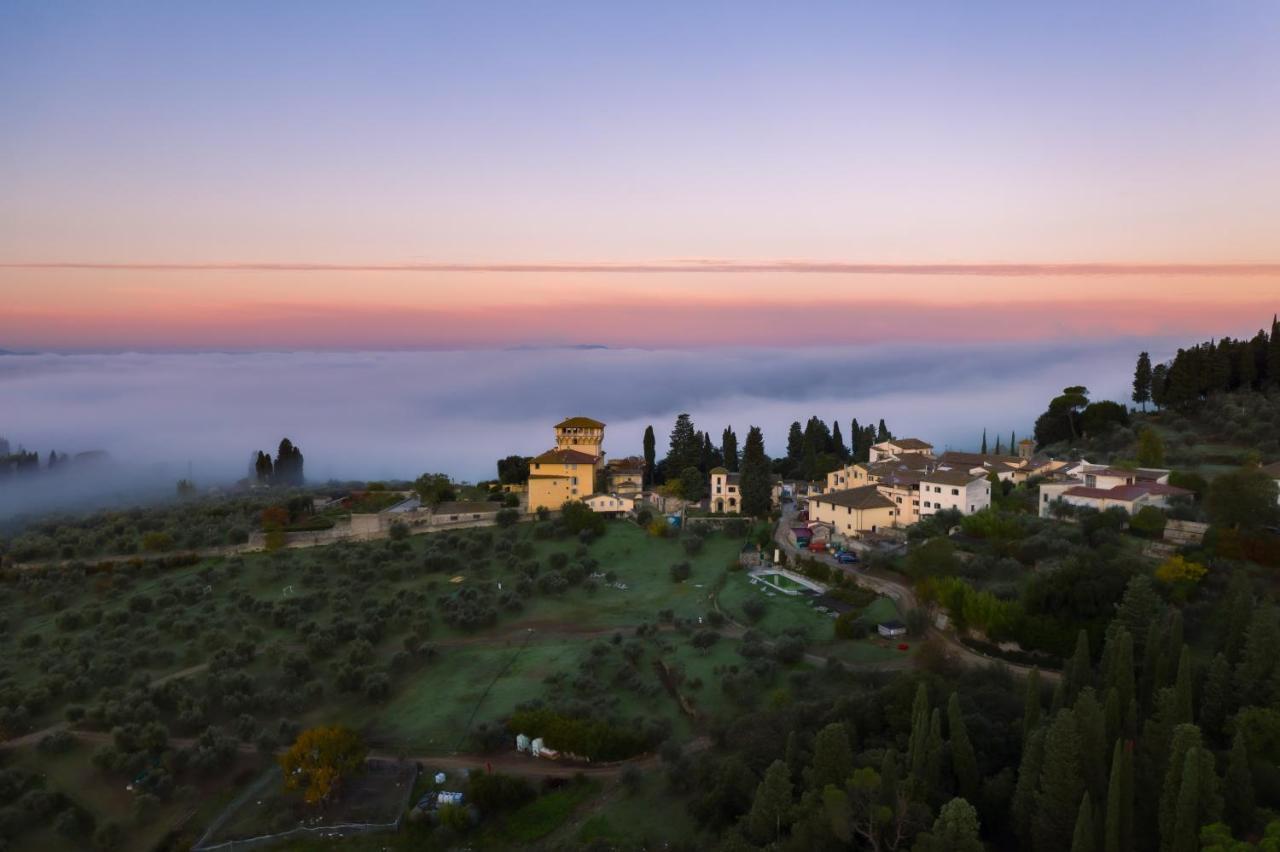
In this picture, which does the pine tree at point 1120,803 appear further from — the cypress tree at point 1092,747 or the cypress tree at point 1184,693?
the cypress tree at point 1184,693

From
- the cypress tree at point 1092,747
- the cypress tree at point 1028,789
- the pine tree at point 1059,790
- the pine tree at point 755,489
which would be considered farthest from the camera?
the pine tree at point 755,489

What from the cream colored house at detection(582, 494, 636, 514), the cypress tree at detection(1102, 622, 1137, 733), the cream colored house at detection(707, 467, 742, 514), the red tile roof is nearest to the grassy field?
the cypress tree at detection(1102, 622, 1137, 733)

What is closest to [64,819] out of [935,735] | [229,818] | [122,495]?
[229,818]

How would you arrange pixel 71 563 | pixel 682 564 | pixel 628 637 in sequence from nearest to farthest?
pixel 628 637, pixel 682 564, pixel 71 563

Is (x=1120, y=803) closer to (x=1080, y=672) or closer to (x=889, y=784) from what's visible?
(x=889, y=784)

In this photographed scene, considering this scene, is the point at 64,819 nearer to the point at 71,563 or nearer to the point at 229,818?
the point at 229,818

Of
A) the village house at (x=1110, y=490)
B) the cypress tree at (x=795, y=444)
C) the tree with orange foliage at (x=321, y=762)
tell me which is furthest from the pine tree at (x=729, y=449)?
the tree with orange foliage at (x=321, y=762)
